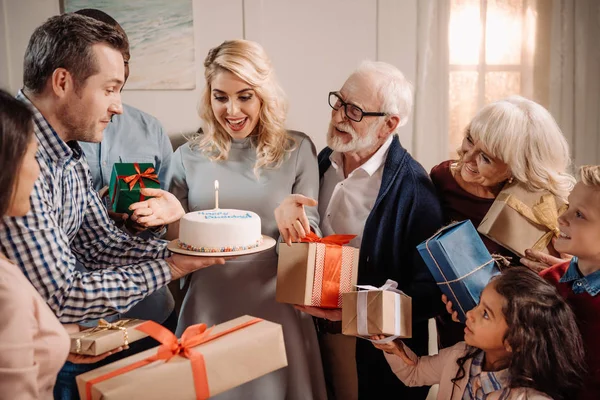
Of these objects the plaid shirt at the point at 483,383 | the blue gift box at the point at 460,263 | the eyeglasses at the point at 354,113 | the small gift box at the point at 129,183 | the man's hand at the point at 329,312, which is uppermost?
the eyeglasses at the point at 354,113

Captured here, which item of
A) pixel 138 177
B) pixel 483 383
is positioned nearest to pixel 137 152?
pixel 138 177

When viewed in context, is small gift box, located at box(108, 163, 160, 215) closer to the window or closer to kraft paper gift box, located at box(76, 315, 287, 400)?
kraft paper gift box, located at box(76, 315, 287, 400)

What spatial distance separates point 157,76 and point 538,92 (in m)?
2.44

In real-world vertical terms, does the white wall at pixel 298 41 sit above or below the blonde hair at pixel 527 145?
above

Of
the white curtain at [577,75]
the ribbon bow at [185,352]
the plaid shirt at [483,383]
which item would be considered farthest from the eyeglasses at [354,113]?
the white curtain at [577,75]

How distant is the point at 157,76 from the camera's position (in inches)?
122

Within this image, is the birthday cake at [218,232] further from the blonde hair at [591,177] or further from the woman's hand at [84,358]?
the blonde hair at [591,177]

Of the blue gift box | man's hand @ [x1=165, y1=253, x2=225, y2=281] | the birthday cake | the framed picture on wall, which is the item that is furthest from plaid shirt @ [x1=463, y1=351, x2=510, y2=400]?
the framed picture on wall

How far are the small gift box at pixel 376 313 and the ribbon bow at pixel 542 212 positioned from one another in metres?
0.59

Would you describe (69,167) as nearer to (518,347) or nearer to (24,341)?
(24,341)

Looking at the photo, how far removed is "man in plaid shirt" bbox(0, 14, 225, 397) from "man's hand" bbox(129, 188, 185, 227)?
0.16 metres

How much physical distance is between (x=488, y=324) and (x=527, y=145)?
82 cm

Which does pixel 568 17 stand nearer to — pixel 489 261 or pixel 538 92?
pixel 538 92

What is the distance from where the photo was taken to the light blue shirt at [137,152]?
265 centimetres
